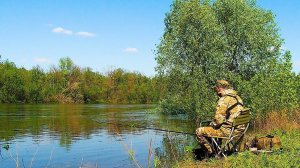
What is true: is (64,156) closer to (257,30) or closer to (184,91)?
(184,91)

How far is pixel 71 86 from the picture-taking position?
111938mm

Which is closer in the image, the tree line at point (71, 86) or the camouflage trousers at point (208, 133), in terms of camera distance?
the camouflage trousers at point (208, 133)

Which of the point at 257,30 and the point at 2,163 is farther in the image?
the point at 257,30

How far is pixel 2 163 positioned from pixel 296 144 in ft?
36.3

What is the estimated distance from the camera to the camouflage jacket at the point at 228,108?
11.1 m

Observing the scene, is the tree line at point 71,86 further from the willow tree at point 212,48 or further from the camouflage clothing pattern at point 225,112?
the camouflage clothing pattern at point 225,112

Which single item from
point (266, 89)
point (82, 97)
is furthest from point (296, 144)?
point (82, 97)

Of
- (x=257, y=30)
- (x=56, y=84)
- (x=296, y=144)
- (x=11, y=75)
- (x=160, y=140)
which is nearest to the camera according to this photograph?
(x=296, y=144)

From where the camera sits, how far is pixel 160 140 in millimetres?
23109

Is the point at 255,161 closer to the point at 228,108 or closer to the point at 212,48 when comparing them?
the point at 228,108

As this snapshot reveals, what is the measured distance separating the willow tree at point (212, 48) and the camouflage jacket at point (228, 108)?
1493cm

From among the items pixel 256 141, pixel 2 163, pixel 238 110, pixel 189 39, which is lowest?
pixel 2 163

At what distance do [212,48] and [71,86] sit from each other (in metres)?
88.0

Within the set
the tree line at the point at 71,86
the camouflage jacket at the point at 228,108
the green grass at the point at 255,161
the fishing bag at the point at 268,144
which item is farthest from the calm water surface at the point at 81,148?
the tree line at the point at 71,86
